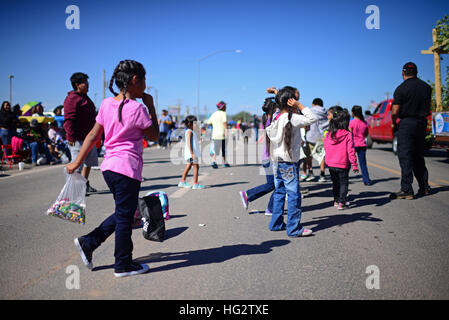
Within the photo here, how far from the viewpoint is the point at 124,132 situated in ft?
9.63

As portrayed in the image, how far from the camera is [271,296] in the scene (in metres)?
2.64

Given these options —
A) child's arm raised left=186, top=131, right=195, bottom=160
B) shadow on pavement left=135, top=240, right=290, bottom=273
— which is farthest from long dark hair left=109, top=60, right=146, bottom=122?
child's arm raised left=186, top=131, right=195, bottom=160

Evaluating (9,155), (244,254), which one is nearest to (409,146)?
(244,254)

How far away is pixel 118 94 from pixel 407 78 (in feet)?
17.9

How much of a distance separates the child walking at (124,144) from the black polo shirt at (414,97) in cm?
503

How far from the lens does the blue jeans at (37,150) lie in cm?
1229

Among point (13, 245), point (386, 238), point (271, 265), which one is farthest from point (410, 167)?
point (13, 245)

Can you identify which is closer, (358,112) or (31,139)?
(358,112)

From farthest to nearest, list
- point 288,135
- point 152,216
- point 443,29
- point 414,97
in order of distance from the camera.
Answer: point 443,29, point 414,97, point 288,135, point 152,216

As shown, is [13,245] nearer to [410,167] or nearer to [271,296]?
[271,296]

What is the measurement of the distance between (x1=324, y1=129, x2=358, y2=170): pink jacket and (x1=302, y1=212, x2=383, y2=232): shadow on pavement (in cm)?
82

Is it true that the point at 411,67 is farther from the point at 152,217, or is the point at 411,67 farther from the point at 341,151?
the point at 152,217

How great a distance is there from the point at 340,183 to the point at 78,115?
15.2 feet

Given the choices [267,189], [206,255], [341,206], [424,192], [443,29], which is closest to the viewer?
[206,255]
